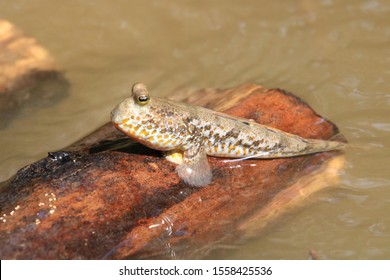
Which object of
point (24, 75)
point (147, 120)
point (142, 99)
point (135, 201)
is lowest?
point (135, 201)

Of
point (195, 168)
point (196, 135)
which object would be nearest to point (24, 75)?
point (196, 135)

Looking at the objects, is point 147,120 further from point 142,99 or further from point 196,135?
point 196,135

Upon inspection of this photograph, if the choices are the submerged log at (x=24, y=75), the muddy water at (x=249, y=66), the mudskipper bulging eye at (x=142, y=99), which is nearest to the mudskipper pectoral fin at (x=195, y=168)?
the mudskipper bulging eye at (x=142, y=99)

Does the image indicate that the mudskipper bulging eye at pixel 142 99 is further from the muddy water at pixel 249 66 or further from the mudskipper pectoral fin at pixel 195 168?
the muddy water at pixel 249 66

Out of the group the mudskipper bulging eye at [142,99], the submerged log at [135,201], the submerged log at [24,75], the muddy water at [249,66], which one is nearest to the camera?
the submerged log at [135,201]

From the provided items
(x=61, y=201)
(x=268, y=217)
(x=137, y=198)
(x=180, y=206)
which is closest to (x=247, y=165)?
(x=268, y=217)
